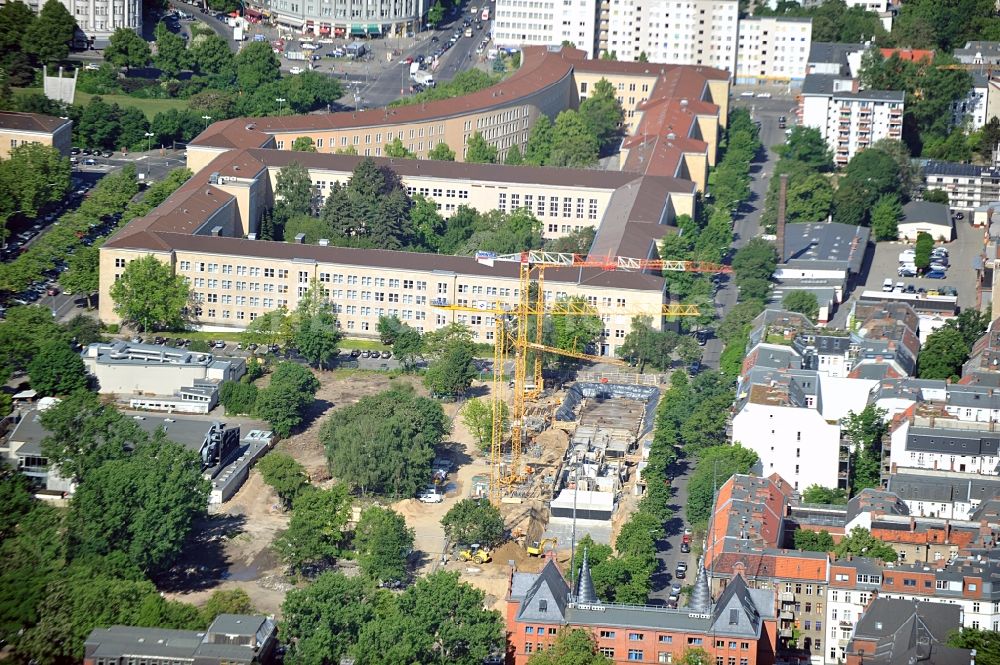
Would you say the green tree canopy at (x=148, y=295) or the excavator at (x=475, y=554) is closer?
the excavator at (x=475, y=554)

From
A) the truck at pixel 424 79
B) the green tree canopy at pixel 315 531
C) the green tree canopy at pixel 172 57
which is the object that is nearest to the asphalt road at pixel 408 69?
the truck at pixel 424 79

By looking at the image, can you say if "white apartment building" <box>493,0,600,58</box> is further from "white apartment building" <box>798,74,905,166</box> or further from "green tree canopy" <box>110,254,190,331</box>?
"green tree canopy" <box>110,254,190,331</box>

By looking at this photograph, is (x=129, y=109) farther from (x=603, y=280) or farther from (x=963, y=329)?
(x=963, y=329)

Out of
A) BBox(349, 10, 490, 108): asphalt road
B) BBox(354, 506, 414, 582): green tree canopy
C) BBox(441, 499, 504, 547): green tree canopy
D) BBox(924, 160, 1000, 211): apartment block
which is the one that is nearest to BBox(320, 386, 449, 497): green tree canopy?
BBox(441, 499, 504, 547): green tree canopy

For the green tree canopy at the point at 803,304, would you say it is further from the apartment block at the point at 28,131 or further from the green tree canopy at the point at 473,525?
the apartment block at the point at 28,131

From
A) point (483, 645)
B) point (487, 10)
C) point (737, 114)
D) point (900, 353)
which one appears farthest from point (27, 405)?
point (487, 10)
